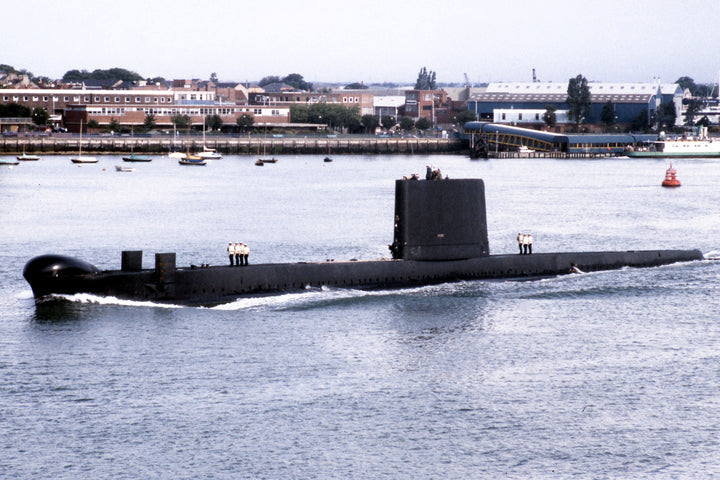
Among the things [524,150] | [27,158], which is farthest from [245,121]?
[27,158]

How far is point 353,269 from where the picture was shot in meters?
30.4

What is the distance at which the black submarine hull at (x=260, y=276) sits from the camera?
27.8 meters

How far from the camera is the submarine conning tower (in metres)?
29.9

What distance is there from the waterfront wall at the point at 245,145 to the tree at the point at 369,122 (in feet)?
99.4

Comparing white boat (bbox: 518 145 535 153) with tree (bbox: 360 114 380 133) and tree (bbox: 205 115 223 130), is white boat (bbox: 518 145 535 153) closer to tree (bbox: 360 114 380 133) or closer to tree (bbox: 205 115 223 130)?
tree (bbox: 360 114 380 133)

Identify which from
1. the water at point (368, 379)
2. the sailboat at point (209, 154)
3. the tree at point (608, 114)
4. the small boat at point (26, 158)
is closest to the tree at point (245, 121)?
the sailboat at point (209, 154)

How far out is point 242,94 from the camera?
19662 centimetres

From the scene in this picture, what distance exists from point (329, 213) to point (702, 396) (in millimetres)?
38108

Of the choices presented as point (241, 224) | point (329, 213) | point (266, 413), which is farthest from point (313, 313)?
point (329, 213)

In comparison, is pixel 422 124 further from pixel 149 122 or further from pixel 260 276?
pixel 260 276

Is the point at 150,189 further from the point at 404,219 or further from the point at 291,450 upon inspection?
the point at 291,450

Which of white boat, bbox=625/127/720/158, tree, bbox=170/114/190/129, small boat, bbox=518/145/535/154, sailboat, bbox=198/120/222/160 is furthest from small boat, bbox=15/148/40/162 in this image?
white boat, bbox=625/127/720/158

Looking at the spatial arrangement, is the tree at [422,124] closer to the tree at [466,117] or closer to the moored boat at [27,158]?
the tree at [466,117]

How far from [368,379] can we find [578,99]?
140m
